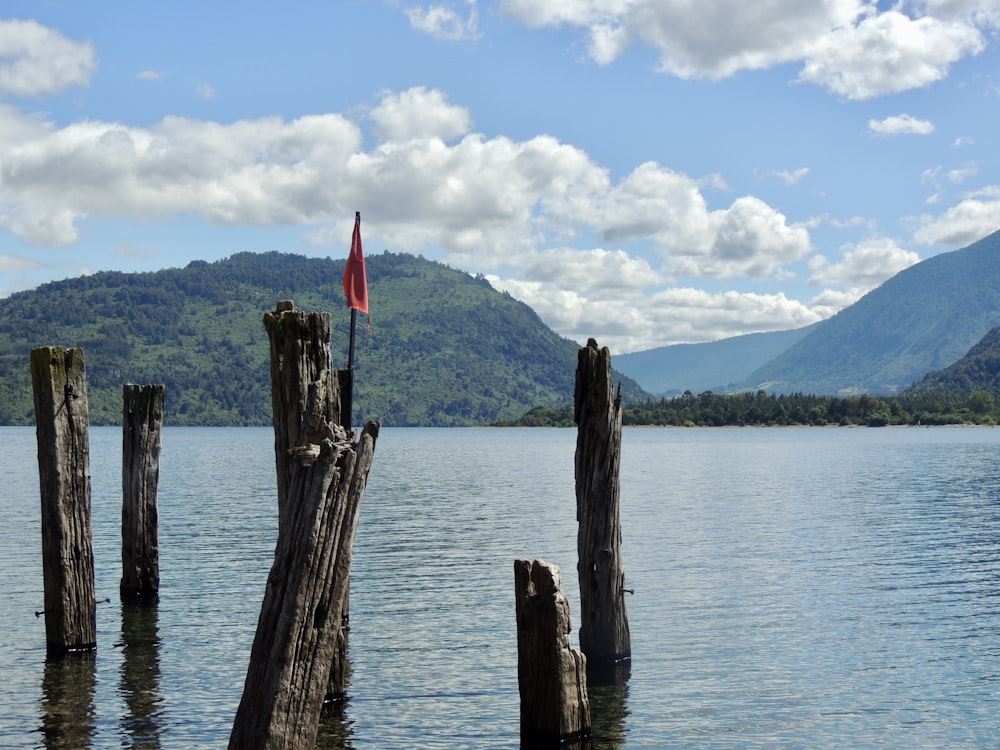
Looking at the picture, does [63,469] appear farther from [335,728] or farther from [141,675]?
[335,728]

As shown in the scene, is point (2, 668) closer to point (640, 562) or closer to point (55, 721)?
point (55, 721)

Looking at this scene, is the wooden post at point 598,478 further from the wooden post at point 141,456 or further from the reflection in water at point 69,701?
the wooden post at point 141,456

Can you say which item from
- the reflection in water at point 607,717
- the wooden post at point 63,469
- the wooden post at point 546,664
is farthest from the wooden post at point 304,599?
the wooden post at point 63,469

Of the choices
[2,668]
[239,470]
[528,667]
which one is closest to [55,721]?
[2,668]

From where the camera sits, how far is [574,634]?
2055 centimetres

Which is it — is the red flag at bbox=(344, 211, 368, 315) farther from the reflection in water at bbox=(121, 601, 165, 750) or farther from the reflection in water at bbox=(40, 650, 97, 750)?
the reflection in water at bbox=(40, 650, 97, 750)

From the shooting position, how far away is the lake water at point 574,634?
1520 centimetres

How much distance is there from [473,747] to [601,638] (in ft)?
10.7

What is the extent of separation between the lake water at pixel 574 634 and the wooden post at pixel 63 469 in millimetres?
1729

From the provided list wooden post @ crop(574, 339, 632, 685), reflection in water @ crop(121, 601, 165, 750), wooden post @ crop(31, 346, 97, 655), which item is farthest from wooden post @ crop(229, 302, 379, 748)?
wooden post @ crop(31, 346, 97, 655)

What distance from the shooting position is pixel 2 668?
58.7ft

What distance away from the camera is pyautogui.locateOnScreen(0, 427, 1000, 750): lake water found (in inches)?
598

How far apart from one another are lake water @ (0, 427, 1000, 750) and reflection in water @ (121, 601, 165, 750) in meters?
0.06

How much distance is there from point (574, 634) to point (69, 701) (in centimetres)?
909
